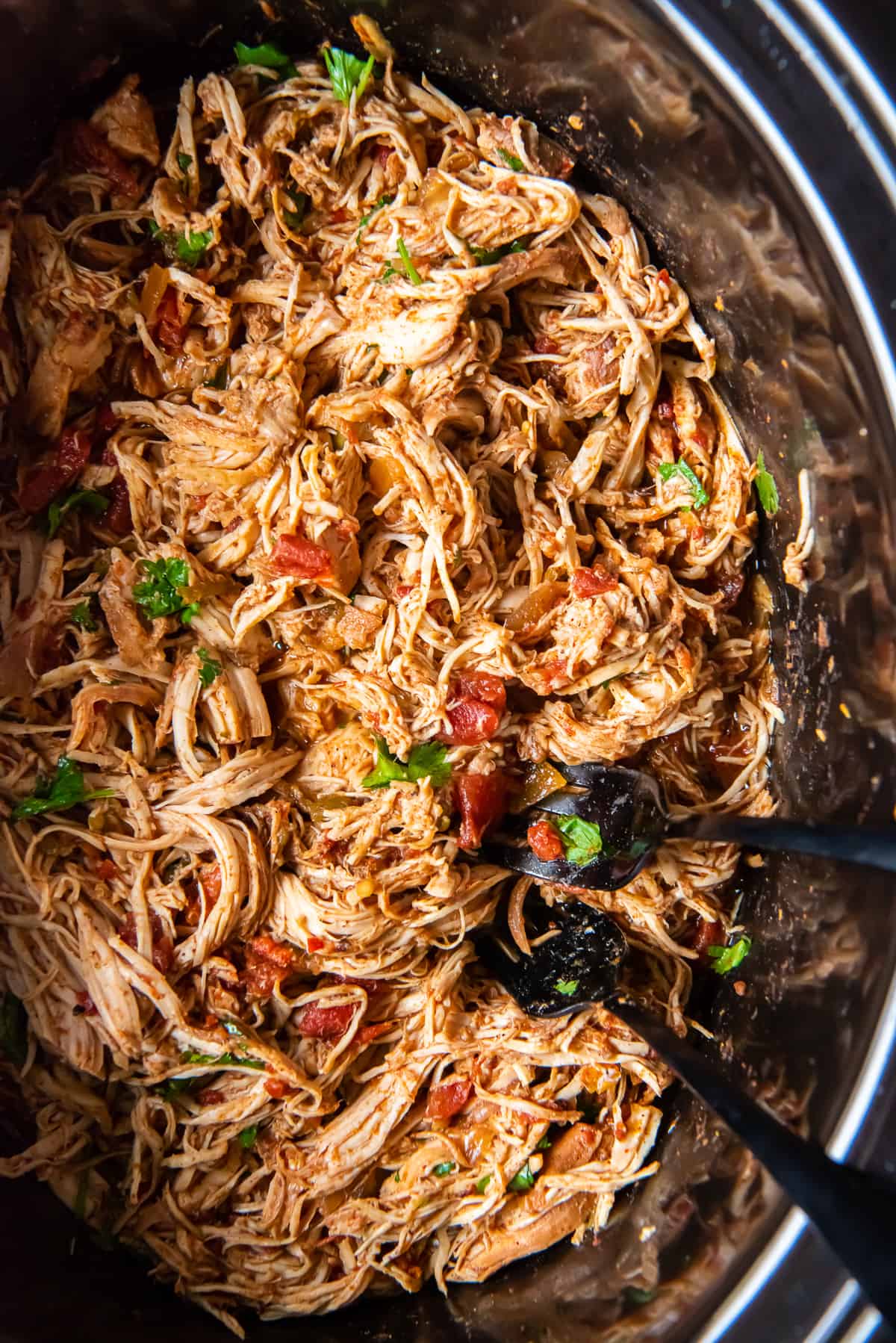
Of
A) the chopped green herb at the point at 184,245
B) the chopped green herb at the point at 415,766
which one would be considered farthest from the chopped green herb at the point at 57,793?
the chopped green herb at the point at 184,245

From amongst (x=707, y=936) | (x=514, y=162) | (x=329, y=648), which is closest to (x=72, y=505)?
(x=329, y=648)

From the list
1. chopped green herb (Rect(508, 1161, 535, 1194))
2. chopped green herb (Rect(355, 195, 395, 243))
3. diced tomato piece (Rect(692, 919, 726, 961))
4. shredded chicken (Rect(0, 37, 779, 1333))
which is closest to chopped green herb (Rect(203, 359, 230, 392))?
shredded chicken (Rect(0, 37, 779, 1333))

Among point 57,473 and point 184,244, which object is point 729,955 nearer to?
point 57,473

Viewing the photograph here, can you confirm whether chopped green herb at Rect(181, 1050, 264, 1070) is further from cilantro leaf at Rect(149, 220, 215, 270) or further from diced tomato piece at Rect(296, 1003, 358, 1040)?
cilantro leaf at Rect(149, 220, 215, 270)

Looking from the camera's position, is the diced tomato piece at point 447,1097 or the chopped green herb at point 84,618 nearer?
the chopped green herb at point 84,618

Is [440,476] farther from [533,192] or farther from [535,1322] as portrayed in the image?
[535,1322]

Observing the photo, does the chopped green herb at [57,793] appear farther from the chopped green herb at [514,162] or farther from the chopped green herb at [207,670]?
the chopped green herb at [514,162]
